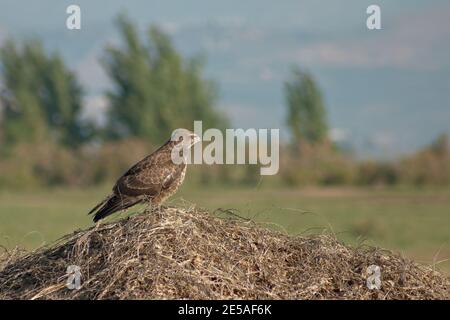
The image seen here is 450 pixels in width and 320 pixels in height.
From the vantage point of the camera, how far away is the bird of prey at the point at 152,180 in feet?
33.4

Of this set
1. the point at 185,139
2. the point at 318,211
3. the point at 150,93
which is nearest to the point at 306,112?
the point at 150,93

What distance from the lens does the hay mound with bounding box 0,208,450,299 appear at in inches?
289

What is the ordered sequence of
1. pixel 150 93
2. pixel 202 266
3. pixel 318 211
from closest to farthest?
pixel 202 266 → pixel 318 211 → pixel 150 93

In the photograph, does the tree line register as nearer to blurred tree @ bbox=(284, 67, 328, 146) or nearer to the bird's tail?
blurred tree @ bbox=(284, 67, 328, 146)

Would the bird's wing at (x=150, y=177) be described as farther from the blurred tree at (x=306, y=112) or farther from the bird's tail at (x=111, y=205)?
the blurred tree at (x=306, y=112)

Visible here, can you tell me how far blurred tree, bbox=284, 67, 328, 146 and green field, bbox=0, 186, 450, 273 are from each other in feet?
75.9

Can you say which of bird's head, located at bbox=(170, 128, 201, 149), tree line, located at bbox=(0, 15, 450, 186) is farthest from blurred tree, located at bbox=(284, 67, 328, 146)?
bird's head, located at bbox=(170, 128, 201, 149)

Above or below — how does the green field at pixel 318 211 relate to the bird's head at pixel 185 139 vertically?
below

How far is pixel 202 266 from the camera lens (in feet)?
24.9

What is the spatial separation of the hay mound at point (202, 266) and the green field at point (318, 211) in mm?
17277

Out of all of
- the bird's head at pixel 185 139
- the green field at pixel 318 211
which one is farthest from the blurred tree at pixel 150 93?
the bird's head at pixel 185 139

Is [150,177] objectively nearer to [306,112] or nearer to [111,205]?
[111,205]

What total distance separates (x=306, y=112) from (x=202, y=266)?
8491 cm

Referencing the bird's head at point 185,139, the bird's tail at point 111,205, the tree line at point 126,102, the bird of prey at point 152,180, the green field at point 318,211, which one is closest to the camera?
the bird's tail at point 111,205
